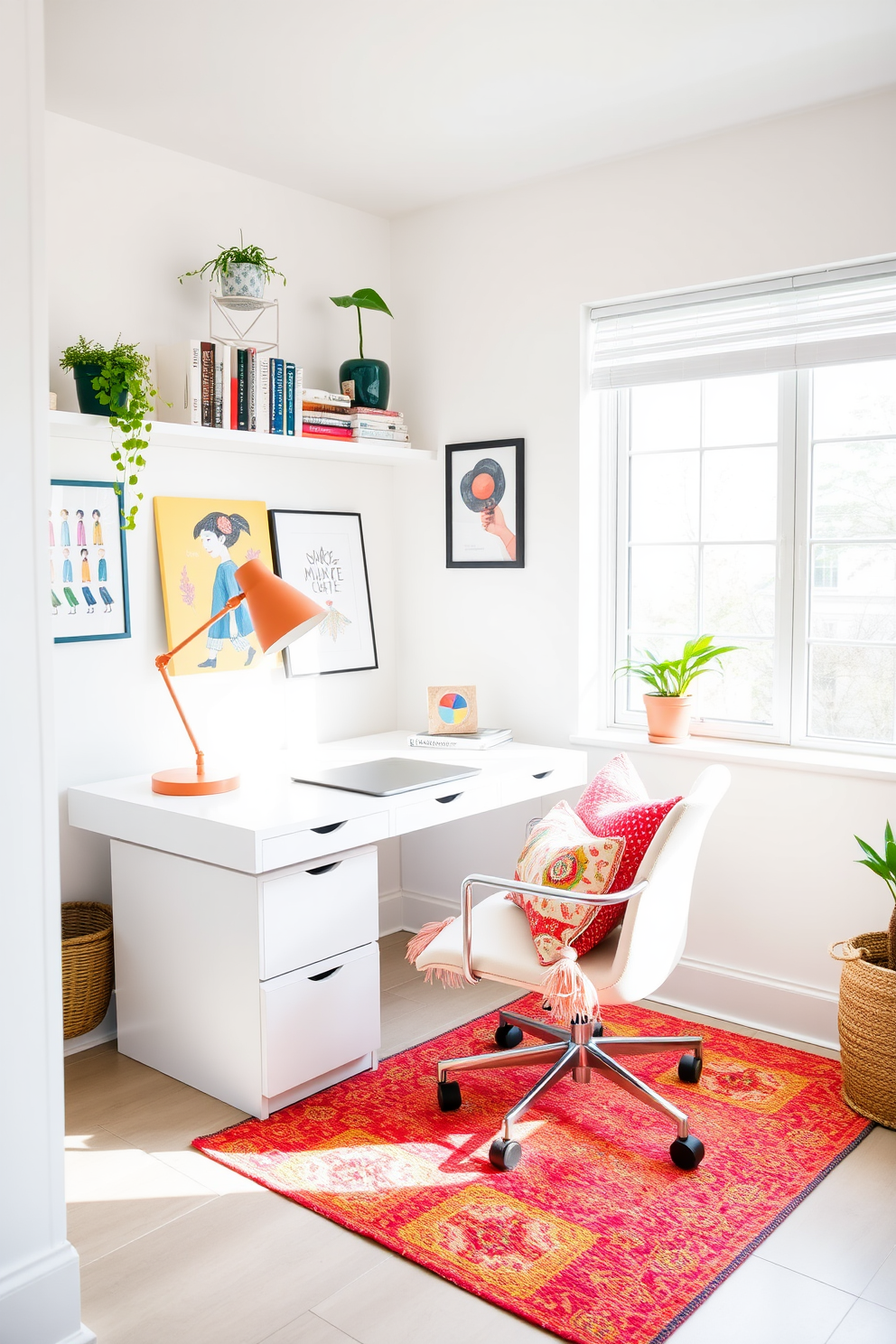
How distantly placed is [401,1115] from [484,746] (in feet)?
3.89

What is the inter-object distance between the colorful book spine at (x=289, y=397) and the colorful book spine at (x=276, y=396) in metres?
0.01

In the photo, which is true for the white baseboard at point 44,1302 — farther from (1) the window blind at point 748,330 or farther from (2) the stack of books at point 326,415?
(1) the window blind at point 748,330

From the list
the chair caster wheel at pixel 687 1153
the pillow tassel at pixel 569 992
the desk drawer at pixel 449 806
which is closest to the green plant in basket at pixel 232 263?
the desk drawer at pixel 449 806

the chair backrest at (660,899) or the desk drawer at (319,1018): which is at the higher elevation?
the chair backrest at (660,899)

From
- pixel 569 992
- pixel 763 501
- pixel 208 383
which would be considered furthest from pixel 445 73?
pixel 569 992

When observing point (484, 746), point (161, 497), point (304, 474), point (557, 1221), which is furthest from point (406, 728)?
point (557, 1221)

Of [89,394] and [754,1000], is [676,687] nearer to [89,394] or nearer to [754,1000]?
[754,1000]

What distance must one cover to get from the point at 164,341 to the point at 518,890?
75.2 inches

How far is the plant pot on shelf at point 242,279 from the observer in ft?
10.2

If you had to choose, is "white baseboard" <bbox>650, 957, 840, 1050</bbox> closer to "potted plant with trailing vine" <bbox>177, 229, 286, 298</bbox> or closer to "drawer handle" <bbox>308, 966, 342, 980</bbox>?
"drawer handle" <bbox>308, 966, 342, 980</bbox>

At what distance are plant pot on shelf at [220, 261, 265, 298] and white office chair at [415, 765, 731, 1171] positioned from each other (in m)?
1.83

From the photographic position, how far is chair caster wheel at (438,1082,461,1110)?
2.61 m

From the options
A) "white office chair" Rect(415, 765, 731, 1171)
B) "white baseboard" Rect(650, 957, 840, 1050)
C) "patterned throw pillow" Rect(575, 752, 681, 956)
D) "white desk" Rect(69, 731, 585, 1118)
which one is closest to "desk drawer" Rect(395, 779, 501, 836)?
"white desk" Rect(69, 731, 585, 1118)

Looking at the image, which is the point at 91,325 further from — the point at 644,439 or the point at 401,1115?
the point at 401,1115
